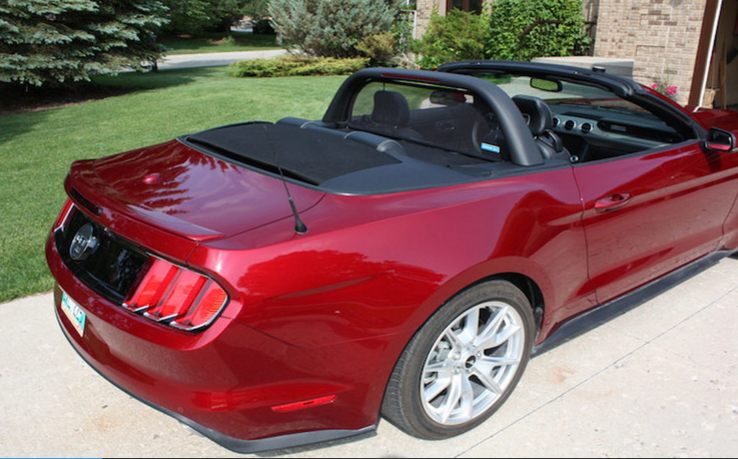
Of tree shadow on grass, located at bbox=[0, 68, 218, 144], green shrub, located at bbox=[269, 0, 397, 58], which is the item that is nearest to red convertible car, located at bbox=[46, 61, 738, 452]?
tree shadow on grass, located at bbox=[0, 68, 218, 144]

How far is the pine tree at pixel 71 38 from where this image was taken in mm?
11438

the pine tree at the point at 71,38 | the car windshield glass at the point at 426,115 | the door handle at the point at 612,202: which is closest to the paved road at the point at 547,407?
the door handle at the point at 612,202

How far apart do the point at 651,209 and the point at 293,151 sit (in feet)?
6.13

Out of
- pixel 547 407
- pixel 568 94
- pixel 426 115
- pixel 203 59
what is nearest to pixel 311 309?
pixel 547 407

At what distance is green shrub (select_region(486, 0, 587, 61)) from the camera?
496 inches

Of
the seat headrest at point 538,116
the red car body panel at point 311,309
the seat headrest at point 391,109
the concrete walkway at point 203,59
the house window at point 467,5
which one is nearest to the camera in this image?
the red car body panel at point 311,309

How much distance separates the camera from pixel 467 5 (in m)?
17.5

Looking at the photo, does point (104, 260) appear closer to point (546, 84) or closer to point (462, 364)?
point (462, 364)

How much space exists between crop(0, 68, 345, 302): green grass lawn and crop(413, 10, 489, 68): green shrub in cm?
254

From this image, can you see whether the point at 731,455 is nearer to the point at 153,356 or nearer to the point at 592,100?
the point at 153,356

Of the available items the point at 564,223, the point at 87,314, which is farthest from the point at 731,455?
the point at 87,314

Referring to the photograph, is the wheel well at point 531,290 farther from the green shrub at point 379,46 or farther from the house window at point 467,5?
the green shrub at point 379,46

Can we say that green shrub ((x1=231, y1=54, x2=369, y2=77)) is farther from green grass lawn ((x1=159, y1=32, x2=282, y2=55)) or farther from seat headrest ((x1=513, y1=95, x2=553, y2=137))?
seat headrest ((x1=513, y1=95, x2=553, y2=137))

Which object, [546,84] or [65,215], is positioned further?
[546,84]
